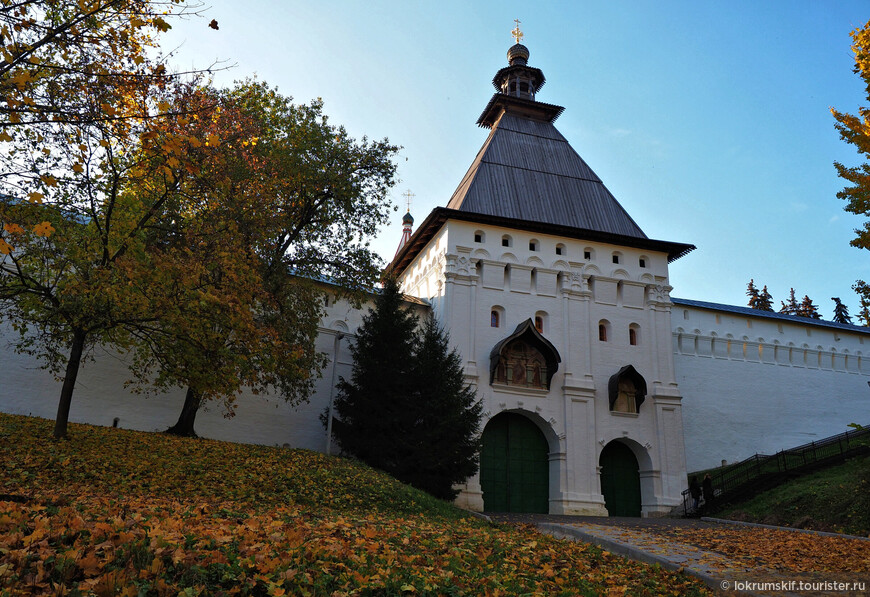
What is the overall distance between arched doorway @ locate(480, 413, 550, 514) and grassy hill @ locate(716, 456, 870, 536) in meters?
6.26

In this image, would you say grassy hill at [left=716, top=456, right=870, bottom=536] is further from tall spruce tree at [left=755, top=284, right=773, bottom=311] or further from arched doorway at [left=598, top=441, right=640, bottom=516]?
tall spruce tree at [left=755, top=284, right=773, bottom=311]

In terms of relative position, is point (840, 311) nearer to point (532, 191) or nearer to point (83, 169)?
point (532, 191)

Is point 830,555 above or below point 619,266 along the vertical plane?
below

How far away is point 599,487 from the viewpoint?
79.4 feet

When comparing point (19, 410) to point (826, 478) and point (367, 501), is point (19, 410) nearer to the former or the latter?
point (367, 501)

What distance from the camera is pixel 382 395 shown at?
20297 millimetres

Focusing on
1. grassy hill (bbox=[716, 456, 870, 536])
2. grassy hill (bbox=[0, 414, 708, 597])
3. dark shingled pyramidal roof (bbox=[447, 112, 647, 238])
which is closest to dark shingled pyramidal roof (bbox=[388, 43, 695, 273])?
dark shingled pyramidal roof (bbox=[447, 112, 647, 238])

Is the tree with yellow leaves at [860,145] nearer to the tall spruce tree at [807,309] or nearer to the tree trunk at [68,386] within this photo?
the tree trunk at [68,386]

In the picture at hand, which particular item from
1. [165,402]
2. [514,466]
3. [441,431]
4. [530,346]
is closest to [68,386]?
[165,402]

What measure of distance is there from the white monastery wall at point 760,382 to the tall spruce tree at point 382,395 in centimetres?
1405

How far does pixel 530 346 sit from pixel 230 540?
20.0 m

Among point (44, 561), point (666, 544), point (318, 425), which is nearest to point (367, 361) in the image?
point (318, 425)

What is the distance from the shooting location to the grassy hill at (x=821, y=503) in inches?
610

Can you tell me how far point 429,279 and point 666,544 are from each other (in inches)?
710
